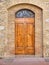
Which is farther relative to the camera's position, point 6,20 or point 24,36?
point 24,36

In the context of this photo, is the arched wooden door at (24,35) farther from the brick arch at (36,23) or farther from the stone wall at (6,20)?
the stone wall at (6,20)

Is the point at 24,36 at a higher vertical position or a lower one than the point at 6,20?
lower

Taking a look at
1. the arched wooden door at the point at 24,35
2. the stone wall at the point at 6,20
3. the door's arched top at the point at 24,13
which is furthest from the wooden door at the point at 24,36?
the stone wall at the point at 6,20

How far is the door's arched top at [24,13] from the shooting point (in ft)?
44.9

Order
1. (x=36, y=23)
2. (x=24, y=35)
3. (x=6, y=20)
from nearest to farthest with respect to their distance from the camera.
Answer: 1. (x=6, y=20)
2. (x=36, y=23)
3. (x=24, y=35)

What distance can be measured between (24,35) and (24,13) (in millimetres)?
1329

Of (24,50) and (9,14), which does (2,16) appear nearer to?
(9,14)

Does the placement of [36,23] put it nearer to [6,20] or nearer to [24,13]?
[24,13]

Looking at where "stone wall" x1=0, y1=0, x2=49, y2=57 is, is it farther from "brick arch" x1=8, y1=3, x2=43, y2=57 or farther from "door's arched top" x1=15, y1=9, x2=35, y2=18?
"door's arched top" x1=15, y1=9, x2=35, y2=18

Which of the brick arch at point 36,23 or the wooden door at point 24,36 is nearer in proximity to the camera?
the brick arch at point 36,23

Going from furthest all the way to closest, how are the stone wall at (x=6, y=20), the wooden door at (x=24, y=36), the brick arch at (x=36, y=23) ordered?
the wooden door at (x=24, y=36), the brick arch at (x=36, y=23), the stone wall at (x=6, y=20)

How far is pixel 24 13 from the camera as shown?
1376cm

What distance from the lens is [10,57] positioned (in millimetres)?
13344

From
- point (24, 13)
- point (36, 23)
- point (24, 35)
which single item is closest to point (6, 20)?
point (24, 13)
